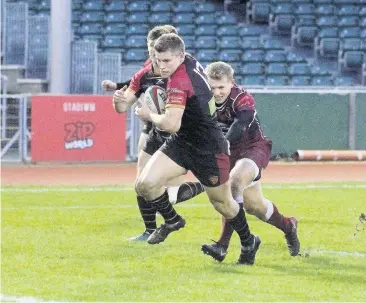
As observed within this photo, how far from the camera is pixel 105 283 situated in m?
8.91

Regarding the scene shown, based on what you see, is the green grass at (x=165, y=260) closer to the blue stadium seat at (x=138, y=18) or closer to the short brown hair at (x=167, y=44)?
the short brown hair at (x=167, y=44)

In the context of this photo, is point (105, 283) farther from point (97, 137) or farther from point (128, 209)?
point (97, 137)

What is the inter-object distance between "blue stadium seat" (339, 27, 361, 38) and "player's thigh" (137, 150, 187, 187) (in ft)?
74.5

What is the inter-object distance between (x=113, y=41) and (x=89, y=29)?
3.00 ft

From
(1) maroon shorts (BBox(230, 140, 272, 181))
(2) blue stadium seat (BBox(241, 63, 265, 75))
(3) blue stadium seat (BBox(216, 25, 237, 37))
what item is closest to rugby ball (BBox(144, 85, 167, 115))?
(1) maroon shorts (BBox(230, 140, 272, 181))

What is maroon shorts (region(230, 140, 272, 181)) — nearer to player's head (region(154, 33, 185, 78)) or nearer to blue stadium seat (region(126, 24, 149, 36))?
player's head (region(154, 33, 185, 78))

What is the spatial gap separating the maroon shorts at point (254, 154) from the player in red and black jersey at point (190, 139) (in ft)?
2.24

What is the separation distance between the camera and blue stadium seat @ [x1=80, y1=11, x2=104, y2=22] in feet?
104

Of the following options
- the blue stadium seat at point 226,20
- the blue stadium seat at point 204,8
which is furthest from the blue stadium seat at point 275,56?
the blue stadium seat at point 204,8

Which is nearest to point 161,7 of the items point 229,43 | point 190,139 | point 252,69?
point 229,43

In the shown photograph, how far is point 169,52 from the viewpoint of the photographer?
932 cm

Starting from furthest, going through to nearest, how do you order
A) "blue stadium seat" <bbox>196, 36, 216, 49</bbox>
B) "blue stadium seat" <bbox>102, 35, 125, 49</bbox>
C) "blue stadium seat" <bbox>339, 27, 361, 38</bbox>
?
"blue stadium seat" <bbox>339, 27, 361, 38</bbox>
"blue stadium seat" <bbox>196, 36, 216, 49</bbox>
"blue stadium seat" <bbox>102, 35, 125, 49</bbox>

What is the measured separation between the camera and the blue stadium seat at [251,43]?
3108cm

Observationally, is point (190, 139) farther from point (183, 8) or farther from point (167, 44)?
point (183, 8)
